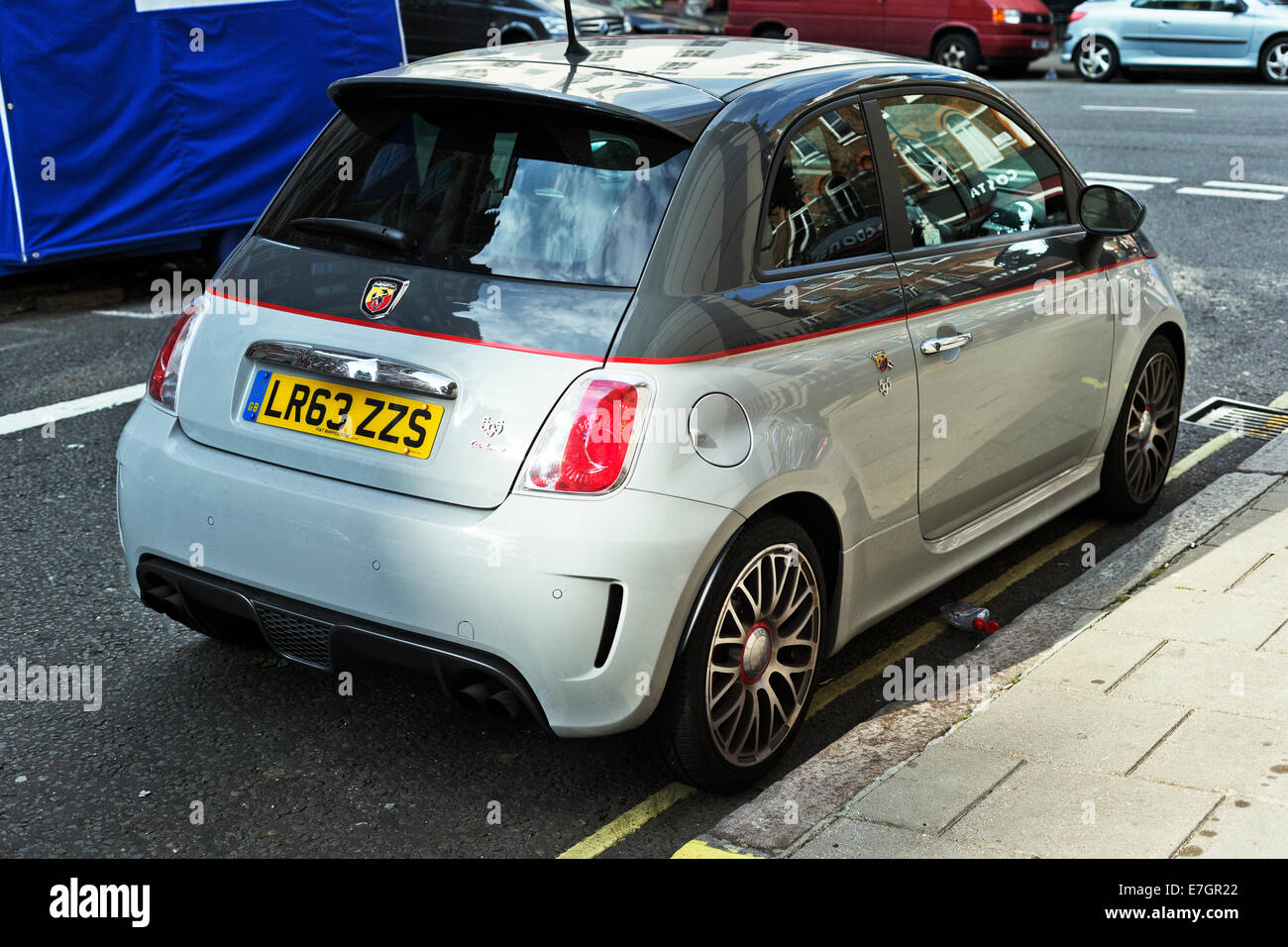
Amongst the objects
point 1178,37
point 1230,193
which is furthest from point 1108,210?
point 1178,37

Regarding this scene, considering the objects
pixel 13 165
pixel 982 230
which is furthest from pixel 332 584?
pixel 13 165

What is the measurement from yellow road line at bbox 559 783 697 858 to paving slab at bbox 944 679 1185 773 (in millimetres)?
719

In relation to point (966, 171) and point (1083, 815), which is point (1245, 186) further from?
point (1083, 815)

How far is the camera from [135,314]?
29.6 feet

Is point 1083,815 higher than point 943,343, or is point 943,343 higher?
point 943,343

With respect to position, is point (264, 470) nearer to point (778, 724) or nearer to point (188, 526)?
point (188, 526)

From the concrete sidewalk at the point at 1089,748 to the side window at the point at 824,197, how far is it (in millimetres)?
1297

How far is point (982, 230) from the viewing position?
176 inches

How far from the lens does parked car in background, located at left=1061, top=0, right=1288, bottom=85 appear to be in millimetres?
20453

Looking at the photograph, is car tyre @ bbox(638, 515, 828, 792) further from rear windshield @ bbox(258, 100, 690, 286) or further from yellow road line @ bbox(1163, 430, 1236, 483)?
yellow road line @ bbox(1163, 430, 1236, 483)

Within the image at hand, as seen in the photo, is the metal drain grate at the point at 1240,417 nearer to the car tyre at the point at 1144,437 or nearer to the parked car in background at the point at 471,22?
the car tyre at the point at 1144,437

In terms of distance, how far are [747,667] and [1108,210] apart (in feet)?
7.56

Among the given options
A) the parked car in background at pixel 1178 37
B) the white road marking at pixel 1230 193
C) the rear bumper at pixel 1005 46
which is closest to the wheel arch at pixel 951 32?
the rear bumper at pixel 1005 46

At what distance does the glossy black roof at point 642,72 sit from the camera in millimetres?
3596
